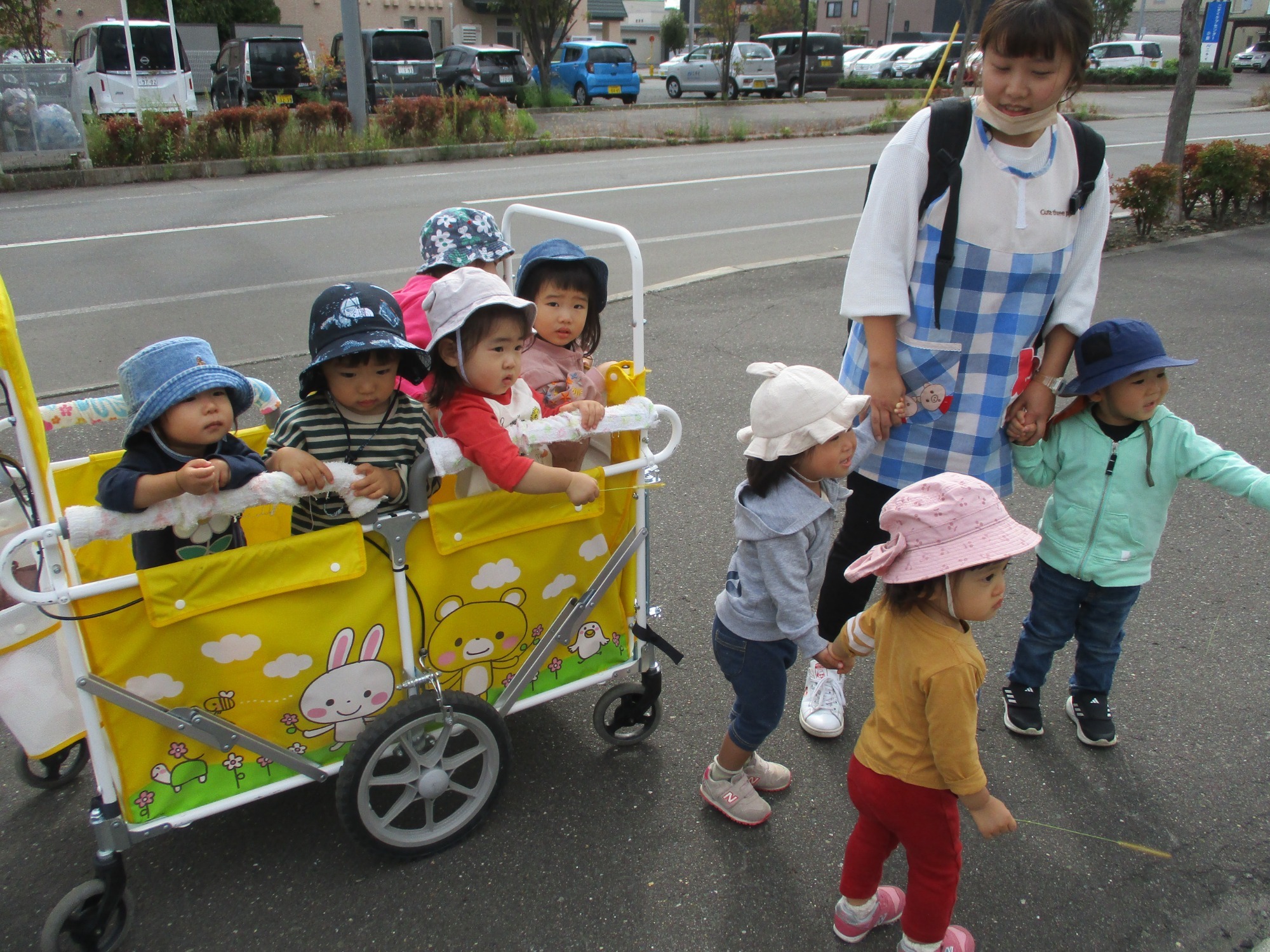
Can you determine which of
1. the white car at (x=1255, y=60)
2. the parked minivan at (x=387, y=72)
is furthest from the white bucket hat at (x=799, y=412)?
the white car at (x=1255, y=60)

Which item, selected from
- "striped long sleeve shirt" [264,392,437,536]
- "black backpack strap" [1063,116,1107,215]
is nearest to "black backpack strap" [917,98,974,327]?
"black backpack strap" [1063,116,1107,215]

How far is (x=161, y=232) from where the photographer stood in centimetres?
950

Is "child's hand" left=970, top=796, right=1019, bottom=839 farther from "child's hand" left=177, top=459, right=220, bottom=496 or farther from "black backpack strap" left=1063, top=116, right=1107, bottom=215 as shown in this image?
"child's hand" left=177, top=459, right=220, bottom=496

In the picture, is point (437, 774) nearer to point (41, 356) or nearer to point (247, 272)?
point (41, 356)

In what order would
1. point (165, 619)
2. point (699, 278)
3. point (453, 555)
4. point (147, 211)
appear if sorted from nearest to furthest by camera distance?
point (165, 619) < point (453, 555) < point (699, 278) < point (147, 211)

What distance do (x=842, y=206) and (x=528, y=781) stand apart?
32.9 feet

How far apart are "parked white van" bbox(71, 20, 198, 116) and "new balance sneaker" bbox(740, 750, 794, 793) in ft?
60.2

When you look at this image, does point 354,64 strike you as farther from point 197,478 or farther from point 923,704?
point 923,704

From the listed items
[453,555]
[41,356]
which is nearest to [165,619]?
[453,555]

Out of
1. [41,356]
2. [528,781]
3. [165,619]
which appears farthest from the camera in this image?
[41,356]

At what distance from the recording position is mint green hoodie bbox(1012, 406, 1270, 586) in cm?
248

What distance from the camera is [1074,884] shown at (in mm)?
2303

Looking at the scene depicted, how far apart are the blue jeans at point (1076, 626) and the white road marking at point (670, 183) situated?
9.20 meters

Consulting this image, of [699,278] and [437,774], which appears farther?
[699,278]
